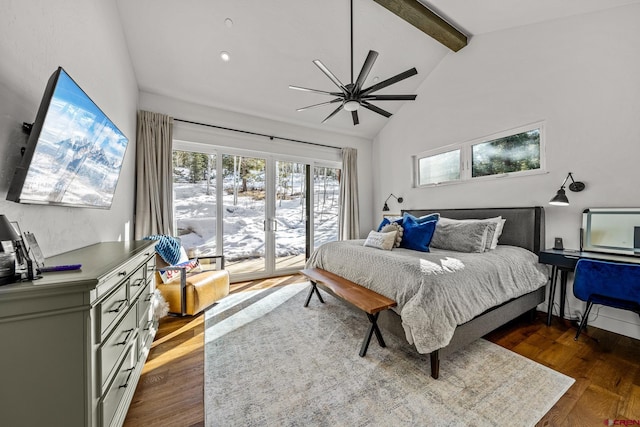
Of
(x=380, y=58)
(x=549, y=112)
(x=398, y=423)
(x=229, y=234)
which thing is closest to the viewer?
(x=398, y=423)

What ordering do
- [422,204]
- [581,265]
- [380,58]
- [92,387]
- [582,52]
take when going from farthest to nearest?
[422,204]
[380,58]
[582,52]
[581,265]
[92,387]

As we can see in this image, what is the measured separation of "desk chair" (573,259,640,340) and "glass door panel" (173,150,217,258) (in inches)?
170

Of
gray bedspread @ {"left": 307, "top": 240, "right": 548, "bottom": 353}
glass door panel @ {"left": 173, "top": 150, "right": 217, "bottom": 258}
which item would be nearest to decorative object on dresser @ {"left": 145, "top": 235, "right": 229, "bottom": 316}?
glass door panel @ {"left": 173, "top": 150, "right": 217, "bottom": 258}

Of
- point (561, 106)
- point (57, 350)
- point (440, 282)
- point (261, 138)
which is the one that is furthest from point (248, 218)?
point (561, 106)

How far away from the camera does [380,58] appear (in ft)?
11.2

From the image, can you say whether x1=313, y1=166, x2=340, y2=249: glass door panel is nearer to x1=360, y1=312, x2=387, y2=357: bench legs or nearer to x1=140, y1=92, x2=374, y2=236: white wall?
x1=140, y1=92, x2=374, y2=236: white wall

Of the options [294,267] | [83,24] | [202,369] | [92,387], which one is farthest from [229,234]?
[92,387]

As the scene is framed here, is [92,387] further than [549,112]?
No

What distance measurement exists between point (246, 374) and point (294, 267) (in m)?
2.74

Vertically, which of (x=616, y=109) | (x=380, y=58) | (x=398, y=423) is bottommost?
(x=398, y=423)

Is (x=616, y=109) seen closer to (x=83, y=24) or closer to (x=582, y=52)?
(x=582, y=52)

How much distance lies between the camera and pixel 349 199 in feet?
16.0

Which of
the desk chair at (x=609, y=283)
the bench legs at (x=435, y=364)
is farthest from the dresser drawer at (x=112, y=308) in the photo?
the desk chair at (x=609, y=283)

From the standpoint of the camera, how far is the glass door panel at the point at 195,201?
3600 millimetres
